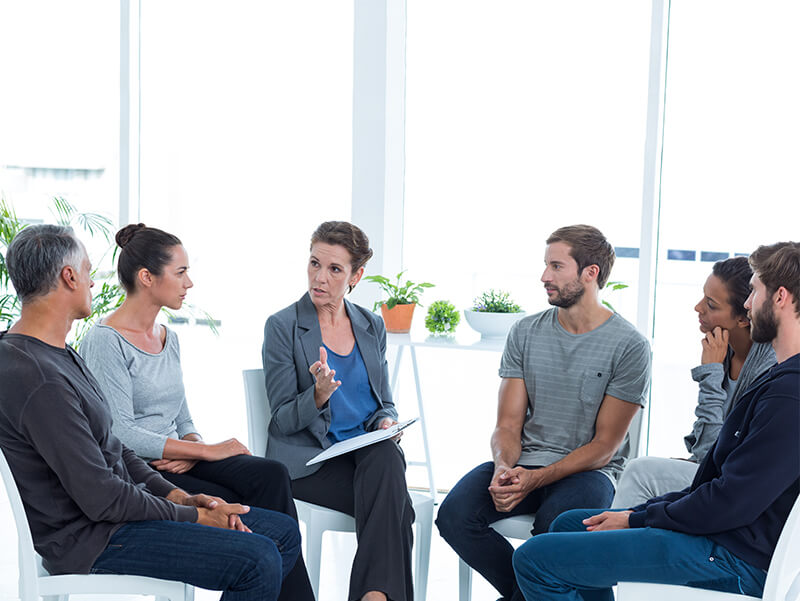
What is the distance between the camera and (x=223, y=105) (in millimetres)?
4051

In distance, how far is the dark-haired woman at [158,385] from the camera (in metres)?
2.25

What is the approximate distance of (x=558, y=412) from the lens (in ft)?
8.20

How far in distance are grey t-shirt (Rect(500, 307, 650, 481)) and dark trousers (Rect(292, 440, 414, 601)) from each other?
392mm

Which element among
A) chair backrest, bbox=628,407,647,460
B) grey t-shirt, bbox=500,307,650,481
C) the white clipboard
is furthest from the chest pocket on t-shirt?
the white clipboard

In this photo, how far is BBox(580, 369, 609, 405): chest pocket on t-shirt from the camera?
8.07ft

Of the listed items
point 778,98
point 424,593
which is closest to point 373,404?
point 424,593

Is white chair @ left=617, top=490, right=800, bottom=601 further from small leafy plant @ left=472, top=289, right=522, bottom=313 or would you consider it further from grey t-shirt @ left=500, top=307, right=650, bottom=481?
small leafy plant @ left=472, top=289, right=522, bottom=313

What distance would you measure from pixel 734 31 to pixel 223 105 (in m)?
2.26

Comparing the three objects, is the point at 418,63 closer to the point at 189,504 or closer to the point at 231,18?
the point at 231,18

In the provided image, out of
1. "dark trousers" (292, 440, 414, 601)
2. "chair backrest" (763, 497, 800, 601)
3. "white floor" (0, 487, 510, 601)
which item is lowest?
"white floor" (0, 487, 510, 601)

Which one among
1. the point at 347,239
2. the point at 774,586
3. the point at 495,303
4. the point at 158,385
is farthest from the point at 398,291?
the point at 774,586

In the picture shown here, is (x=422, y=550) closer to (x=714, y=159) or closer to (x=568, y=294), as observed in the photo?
(x=568, y=294)

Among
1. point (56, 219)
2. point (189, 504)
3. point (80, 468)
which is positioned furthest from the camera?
point (56, 219)

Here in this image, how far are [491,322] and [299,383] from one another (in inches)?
39.5
